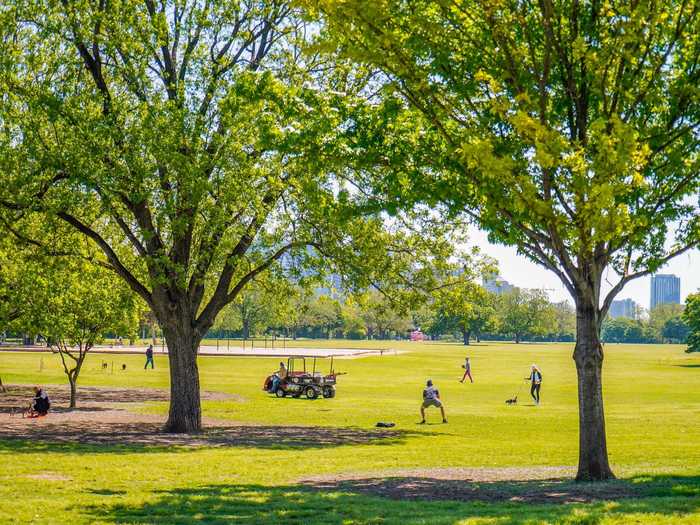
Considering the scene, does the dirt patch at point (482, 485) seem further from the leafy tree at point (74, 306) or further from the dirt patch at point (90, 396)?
the dirt patch at point (90, 396)

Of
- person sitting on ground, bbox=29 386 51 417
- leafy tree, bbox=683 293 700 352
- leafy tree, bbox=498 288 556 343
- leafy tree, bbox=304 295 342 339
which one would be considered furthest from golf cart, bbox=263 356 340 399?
leafy tree, bbox=498 288 556 343

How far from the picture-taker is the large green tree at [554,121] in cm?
1173

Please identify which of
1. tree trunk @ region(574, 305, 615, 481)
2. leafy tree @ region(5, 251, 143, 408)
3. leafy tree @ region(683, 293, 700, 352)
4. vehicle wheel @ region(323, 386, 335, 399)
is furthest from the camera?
leafy tree @ region(683, 293, 700, 352)

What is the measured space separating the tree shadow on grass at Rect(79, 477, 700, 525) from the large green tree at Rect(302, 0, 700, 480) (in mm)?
2098

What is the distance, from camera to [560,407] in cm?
3644

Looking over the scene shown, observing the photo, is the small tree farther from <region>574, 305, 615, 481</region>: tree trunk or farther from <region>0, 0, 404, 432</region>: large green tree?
<region>574, 305, 615, 481</region>: tree trunk

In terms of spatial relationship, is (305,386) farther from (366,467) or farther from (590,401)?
(590,401)

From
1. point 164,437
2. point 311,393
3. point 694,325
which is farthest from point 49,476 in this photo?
point 694,325

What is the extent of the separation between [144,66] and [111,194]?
156 inches

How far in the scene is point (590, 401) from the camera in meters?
14.0

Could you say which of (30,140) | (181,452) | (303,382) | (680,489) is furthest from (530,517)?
(303,382)

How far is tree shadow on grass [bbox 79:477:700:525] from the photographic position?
414 inches

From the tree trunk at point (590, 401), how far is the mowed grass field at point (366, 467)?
0.47 m

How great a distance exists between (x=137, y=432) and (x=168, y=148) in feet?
31.1
